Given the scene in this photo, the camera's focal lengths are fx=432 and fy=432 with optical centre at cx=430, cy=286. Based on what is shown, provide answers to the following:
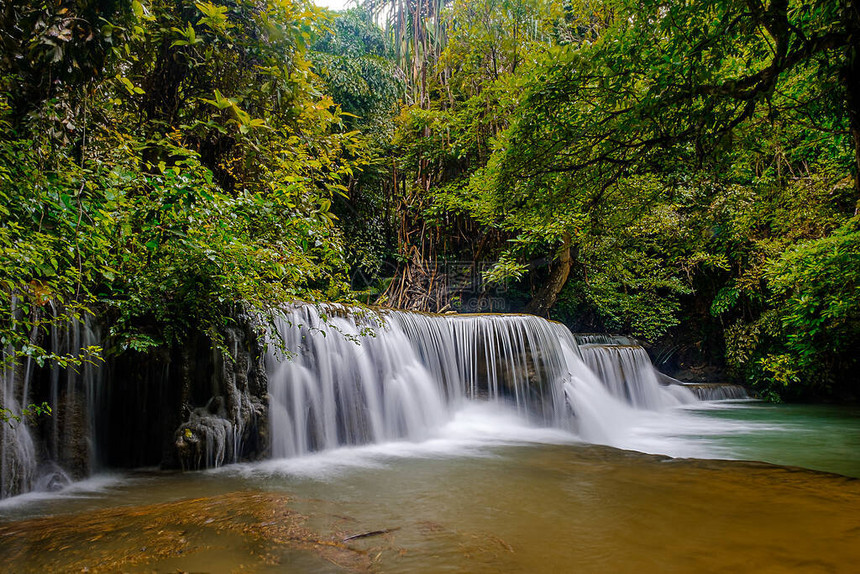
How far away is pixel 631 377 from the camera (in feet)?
37.5

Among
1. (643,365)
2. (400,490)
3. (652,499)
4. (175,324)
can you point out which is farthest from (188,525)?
(643,365)

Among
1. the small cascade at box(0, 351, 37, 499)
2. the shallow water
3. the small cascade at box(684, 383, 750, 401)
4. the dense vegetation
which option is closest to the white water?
the small cascade at box(0, 351, 37, 499)

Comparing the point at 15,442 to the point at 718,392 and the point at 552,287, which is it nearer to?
the point at 552,287

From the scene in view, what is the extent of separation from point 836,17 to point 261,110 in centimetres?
557

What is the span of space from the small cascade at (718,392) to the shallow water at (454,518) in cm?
784

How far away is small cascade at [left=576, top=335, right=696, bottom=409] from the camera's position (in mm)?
11000

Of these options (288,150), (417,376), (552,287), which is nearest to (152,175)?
(288,150)

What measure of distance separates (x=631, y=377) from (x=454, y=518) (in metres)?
9.88

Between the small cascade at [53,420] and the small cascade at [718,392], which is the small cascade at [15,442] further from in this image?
the small cascade at [718,392]

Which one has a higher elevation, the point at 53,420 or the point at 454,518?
the point at 53,420

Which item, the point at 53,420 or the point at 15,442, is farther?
the point at 53,420

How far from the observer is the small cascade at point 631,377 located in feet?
36.1

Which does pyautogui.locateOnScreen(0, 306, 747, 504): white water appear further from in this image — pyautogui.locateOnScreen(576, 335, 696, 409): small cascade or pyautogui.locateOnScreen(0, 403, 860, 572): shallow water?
pyautogui.locateOnScreen(0, 403, 860, 572): shallow water

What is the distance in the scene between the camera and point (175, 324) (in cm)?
466
